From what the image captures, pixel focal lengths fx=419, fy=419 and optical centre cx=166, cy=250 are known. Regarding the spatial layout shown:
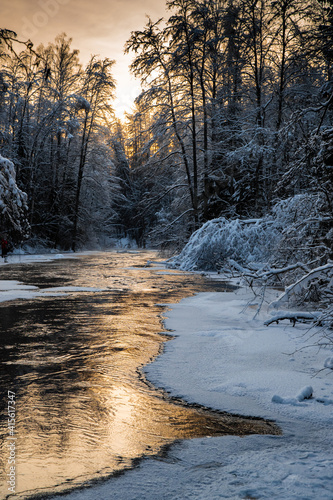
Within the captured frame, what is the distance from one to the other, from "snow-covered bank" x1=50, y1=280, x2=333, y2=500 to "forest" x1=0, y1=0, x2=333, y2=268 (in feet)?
7.36

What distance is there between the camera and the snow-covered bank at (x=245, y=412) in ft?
6.84

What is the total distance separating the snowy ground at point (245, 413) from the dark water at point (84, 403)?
15cm

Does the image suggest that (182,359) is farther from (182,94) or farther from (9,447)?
(182,94)

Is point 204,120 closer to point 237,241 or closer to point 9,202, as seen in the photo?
point 237,241

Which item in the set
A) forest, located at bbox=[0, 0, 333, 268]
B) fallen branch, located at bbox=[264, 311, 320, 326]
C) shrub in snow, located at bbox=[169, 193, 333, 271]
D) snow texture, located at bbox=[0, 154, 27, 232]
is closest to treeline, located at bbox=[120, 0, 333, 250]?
forest, located at bbox=[0, 0, 333, 268]

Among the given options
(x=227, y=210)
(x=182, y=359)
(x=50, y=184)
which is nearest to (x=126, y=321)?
(x=182, y=359)

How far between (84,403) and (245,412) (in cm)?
122

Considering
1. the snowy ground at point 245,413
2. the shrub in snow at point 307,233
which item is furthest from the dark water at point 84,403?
the shrub in snow at point 307,233

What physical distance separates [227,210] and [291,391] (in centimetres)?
1405

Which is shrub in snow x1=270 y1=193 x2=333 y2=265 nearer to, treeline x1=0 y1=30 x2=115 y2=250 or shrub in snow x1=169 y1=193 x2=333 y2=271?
shrub in snow x1=169 y1=193 x2=333 y2=271

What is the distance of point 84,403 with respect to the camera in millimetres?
3199

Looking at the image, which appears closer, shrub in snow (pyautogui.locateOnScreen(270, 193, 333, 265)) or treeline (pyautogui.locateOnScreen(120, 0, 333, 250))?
shrub in snow (pyautogui.locateOnScreen(270, 193, 333, 265))

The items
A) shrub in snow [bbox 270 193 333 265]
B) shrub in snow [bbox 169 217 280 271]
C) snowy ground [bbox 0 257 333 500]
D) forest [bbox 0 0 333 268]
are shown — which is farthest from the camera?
shrub in snow [bbox 169 217 280 271]

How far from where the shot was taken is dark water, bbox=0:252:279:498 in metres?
2.33
